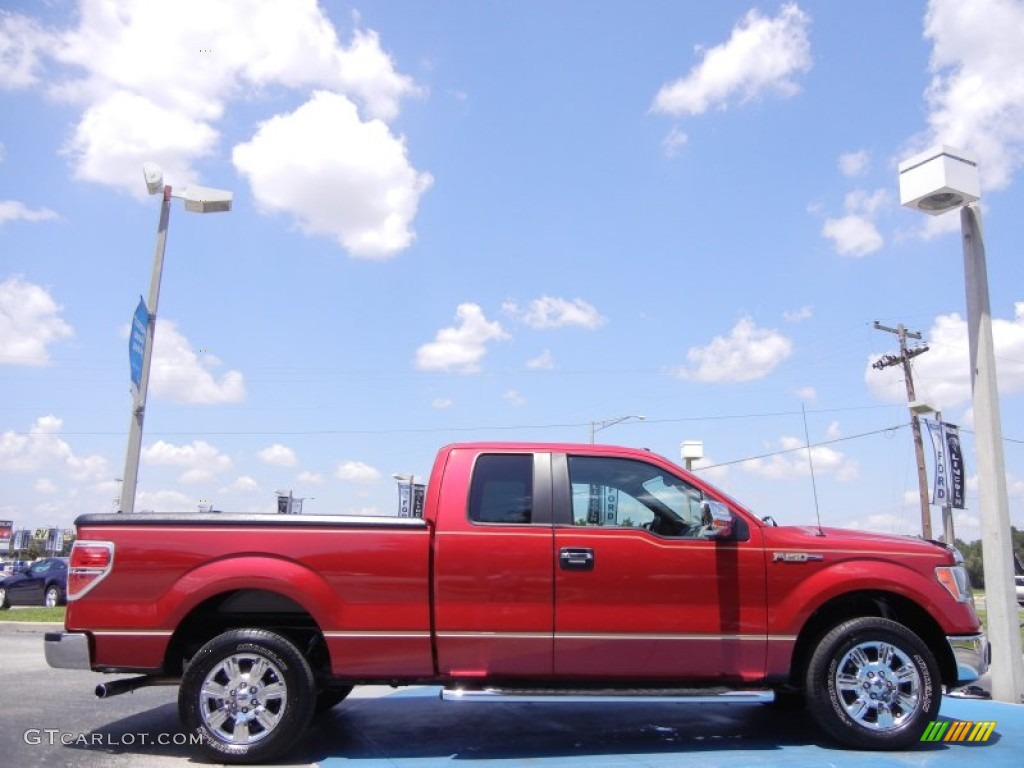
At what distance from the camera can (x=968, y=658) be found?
5.61 meters

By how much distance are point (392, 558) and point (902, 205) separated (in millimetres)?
5935

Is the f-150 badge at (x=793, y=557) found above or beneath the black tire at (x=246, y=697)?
above

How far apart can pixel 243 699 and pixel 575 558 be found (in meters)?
2.23

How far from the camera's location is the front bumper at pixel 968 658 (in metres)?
5.55

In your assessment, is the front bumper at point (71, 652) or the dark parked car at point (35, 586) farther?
the dark parked car at point (35, 586)

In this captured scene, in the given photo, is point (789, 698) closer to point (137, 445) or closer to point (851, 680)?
point (851, 680)

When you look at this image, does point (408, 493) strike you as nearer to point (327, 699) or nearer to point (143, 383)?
point (327, 699)

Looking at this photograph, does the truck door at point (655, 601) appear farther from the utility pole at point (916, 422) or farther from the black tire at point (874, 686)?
the utility pole at point (916, 422)

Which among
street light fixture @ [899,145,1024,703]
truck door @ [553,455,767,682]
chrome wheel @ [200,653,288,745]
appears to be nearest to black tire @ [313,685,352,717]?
chrome wheel @ [200,653,288,745]

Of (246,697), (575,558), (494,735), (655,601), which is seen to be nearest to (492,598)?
(575,558)

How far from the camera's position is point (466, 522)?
214 inches

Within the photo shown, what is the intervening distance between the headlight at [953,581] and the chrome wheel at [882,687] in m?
0.56

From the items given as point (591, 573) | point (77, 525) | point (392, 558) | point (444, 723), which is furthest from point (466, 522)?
point (77, 525)

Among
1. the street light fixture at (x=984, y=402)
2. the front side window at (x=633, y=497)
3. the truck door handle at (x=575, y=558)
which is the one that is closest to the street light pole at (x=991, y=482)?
the street light fixture at (x=984, y=402)
